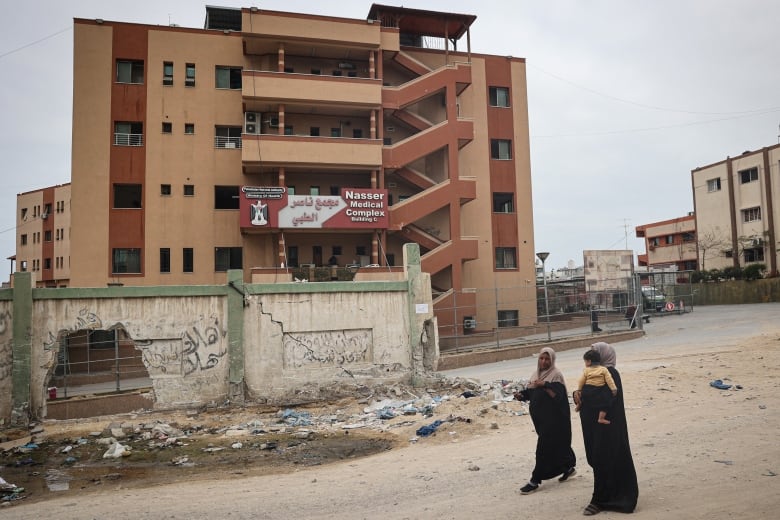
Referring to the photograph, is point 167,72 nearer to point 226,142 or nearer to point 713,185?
point 226,142

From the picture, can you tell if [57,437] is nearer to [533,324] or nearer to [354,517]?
[354,517]

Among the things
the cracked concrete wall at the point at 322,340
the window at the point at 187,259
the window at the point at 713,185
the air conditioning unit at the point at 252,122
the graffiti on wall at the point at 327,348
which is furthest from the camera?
the window at the point at 713,185

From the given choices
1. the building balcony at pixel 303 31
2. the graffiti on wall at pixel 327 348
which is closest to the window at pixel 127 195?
the building balcony at pixel 303 31

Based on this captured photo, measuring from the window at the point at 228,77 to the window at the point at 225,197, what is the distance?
5.08 metres

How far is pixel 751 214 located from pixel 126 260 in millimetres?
43778

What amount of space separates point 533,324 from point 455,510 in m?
24.7

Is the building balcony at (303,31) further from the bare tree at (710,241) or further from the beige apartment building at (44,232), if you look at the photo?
the beige apartment building at (44,232)

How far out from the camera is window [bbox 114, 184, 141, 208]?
28266mm

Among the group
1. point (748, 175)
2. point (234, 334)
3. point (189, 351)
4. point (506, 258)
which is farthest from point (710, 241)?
point (189, 351)

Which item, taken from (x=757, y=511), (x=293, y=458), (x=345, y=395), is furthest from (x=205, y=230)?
(x=757, y=511)

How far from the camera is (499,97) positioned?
109 ft

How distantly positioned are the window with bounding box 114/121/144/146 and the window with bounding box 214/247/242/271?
6.37 meters

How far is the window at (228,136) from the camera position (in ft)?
96.4

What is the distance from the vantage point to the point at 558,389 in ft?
22.4
